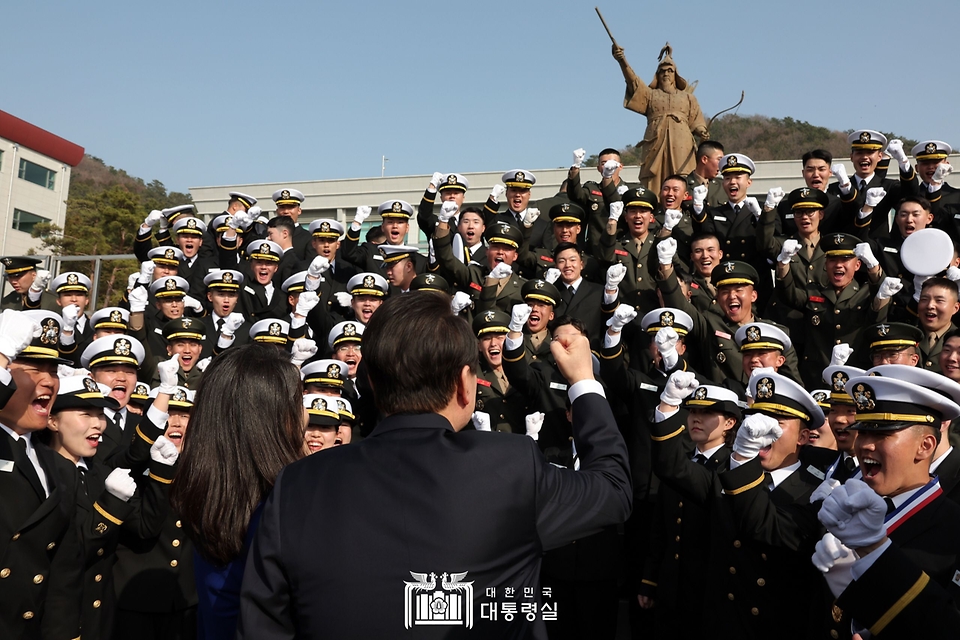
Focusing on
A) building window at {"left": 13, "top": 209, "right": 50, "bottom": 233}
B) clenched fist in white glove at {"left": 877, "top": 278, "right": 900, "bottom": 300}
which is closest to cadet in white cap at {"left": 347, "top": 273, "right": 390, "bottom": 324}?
clenched fist in white glove at {"left": 877, "top": 278, "right": 900, "bottom": 300}

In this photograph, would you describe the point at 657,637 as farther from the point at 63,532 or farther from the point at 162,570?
the point at 63,532

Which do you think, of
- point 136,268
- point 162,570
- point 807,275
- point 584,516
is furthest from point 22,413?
point 136,268

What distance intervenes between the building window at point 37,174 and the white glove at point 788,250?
39498mm

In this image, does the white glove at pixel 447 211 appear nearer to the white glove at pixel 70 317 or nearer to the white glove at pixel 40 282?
the white glove at pixel 70 317

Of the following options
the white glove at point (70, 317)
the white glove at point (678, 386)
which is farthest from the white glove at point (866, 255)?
the white glove at point (70, 317)

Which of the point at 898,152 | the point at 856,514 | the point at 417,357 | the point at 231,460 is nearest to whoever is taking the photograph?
the point at 417,357

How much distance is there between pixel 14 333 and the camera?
321cm

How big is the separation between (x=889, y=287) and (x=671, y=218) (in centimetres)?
234

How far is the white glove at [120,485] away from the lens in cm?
398

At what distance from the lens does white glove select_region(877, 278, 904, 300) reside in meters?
6.67

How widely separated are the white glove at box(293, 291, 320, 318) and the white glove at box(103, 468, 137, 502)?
4110mm

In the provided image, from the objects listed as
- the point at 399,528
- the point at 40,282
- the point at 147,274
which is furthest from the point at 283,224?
the point at 399,528

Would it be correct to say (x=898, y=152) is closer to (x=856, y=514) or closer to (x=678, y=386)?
(x=678, y=386)

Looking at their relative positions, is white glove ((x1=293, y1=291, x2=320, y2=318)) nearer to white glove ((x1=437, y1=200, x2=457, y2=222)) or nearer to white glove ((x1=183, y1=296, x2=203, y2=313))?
white glove ((x1=183, y1=296, x2=203, y2=313))
